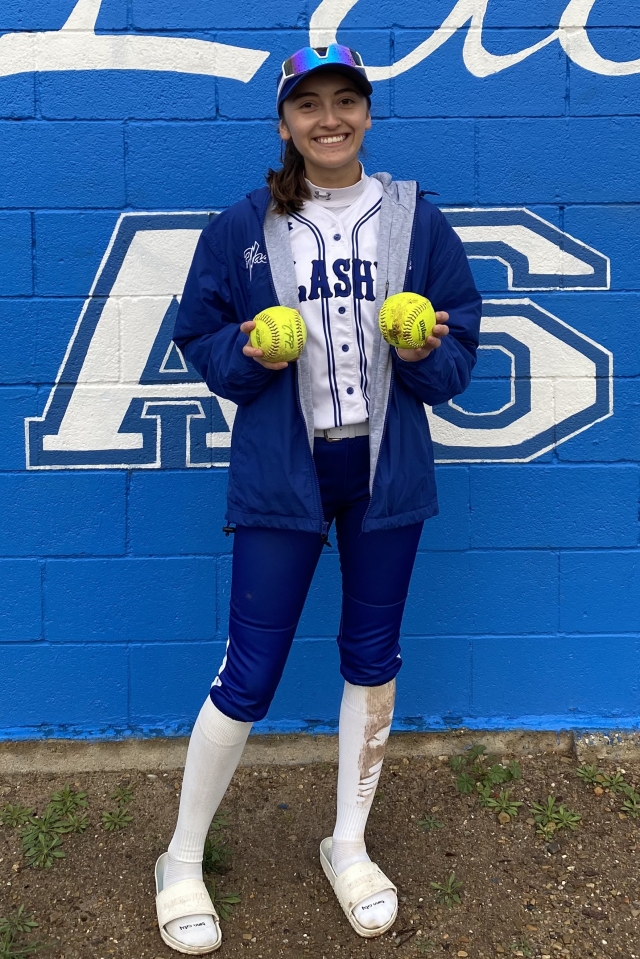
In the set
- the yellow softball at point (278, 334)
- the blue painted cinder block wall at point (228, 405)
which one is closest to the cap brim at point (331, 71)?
the yellow softball at point (278, 334)

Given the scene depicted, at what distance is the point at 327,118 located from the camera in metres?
2.06

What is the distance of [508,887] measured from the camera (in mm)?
2463

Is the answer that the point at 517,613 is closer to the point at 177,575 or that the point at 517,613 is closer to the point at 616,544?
the point at 616,544

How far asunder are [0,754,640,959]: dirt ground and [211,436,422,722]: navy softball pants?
0.62m

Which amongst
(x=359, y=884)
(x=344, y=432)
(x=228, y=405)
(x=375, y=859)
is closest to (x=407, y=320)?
(x=344, y=432)

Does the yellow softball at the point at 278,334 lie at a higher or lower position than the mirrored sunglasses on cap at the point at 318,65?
lower

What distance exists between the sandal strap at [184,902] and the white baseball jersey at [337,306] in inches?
48.3

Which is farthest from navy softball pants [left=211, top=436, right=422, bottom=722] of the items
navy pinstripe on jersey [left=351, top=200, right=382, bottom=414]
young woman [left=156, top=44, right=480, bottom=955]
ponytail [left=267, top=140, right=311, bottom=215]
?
ponytail [left=267, top=140, right=311, bottom=215]

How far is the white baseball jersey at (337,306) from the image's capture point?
211 centimetres

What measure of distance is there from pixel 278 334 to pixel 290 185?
46cm

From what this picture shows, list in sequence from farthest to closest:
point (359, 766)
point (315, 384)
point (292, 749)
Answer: point (292, 749) < point (359, 766) < point (315, 384)

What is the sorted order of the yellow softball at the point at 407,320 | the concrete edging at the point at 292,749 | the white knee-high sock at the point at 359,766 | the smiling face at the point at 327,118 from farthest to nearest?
the concrete edging at the point at 292,749 < the white knee-high sock at the point at 359,766 < the smiling face at the point at 327,118 < the yellow softball at the point at 407,320

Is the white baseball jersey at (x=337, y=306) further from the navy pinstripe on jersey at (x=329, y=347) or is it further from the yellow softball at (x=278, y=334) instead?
the yellow softball at (x=278, y=334)

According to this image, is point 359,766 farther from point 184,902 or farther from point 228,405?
point 228,405
